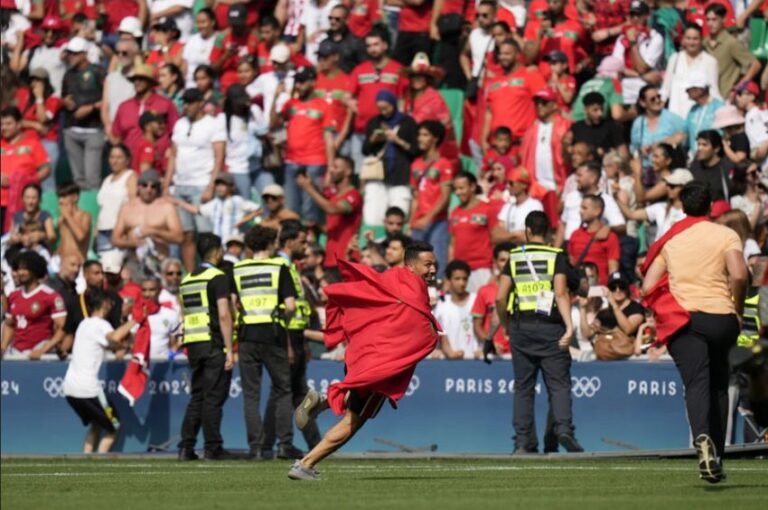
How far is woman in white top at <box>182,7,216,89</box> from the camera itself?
29078mm

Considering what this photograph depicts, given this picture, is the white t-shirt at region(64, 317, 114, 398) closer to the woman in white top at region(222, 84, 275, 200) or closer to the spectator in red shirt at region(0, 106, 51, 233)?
the woman in white top at region(222, 84, 275, 200)

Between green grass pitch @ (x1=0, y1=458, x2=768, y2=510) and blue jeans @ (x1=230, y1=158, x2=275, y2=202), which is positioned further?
blue jeans @ (x1=230, y1=158, x2=275, y2=202)

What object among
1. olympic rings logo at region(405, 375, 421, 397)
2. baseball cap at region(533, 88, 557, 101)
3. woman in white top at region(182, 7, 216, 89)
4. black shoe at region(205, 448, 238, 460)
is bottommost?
black shoe at region(205, 448, 238, 460)

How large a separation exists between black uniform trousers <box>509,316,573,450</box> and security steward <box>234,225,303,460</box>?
99.5 inches

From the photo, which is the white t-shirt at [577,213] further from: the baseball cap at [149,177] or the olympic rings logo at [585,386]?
the baseball cap at [149,177]

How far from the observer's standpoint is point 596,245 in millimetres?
22438

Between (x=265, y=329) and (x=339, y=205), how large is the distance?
5730 millimetres

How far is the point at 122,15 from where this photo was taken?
1227 inches

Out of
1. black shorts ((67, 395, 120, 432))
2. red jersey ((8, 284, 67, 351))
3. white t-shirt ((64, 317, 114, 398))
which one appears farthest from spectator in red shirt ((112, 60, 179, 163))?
black shorts ((67, 395, 120, 432))

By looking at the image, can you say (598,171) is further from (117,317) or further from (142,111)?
(142,111)

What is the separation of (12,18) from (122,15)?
1.84 metres

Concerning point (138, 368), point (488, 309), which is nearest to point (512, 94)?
point (488, 309)

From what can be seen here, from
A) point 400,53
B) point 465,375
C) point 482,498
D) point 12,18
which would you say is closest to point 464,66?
point 400,53

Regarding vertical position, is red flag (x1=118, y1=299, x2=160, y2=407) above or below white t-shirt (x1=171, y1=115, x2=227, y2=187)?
below
